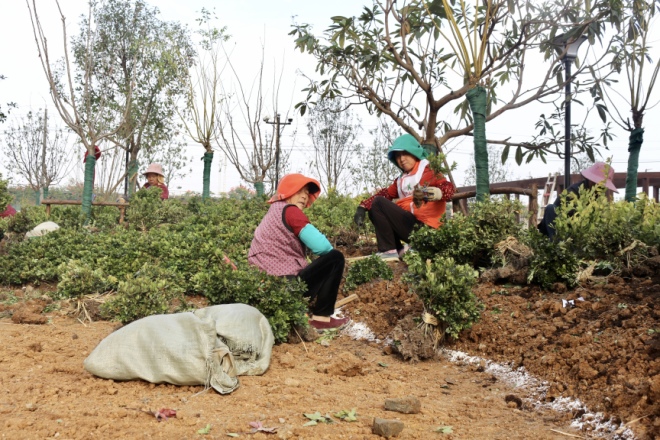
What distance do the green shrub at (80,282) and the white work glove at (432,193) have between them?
3.14 metres

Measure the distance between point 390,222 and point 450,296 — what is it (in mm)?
2173

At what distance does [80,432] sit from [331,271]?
2.50 meters

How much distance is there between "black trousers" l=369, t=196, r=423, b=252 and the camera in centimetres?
618

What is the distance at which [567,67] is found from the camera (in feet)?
25.5

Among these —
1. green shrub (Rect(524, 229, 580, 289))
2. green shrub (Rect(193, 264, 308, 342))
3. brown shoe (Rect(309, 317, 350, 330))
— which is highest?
green shrub (Rect(524, 229, 580, 289))

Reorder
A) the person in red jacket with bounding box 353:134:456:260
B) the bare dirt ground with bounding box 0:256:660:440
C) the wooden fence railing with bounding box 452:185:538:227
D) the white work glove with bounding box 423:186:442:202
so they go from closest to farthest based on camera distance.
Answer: the bare dirt ground with bounding box 0:256:660:440
the white work glove with bounding box 423:186:442:202
the person in red jacket with bounding box 353:134:456:260
the wooden fence railing with bounding box 452:185:538:227

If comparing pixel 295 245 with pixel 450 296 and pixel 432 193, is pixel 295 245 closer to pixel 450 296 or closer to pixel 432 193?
pixel 450 296

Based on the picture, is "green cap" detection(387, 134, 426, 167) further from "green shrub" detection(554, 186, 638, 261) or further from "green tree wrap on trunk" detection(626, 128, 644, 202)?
"green tree wrap on trunk" detection(626, 128, 644, 202)

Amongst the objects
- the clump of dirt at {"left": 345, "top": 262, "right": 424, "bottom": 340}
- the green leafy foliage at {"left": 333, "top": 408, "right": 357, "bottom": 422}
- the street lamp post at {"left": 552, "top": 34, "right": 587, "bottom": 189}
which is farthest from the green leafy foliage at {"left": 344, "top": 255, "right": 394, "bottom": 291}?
the green leafy foliage at {"left": 333, "top": 408, "right": 357, "bottom": 422}

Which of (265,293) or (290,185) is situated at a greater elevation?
(290,185)

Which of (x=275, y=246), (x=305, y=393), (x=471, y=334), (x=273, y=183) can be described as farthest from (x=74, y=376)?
(x=273, y=183)

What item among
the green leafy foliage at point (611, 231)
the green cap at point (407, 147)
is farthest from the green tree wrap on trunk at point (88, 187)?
the green leafy foliage at point (611, 231)

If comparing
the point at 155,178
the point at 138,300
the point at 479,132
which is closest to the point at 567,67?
the point at 479,132

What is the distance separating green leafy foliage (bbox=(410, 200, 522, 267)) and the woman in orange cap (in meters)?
1.21
